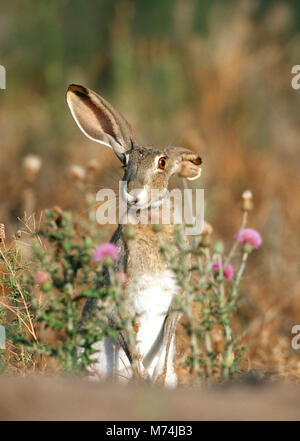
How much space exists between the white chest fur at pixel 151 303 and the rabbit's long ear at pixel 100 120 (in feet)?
2.79

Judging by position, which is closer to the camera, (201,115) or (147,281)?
(147,281)

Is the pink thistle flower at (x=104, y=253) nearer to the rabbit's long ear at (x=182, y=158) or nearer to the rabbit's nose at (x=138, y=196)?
the rabbit's nose at (x=138, y=196)

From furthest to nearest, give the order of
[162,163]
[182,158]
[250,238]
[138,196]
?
[182,158], [162,163], [138,196], [250,238]

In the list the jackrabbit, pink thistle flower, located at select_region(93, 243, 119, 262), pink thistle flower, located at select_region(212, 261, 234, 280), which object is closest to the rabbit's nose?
the jackrabbit

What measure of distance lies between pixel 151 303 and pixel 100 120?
127cm

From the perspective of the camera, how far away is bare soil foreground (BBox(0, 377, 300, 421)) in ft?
8.47

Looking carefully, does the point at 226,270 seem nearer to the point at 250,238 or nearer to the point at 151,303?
the point at 250,238

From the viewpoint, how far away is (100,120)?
4656 mm

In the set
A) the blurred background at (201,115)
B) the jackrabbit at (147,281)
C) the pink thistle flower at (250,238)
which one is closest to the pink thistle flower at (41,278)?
the jackrabbit at (147,281)

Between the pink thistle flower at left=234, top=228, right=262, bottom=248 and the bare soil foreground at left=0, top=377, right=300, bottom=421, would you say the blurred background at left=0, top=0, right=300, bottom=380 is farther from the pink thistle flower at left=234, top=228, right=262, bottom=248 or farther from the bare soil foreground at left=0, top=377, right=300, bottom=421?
the bare soil foreground at left=0, top=377, right=300, bottom=421

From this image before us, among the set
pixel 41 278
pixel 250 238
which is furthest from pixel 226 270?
pixel 41 278

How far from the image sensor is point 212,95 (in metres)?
8.75

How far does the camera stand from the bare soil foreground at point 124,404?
258cm
